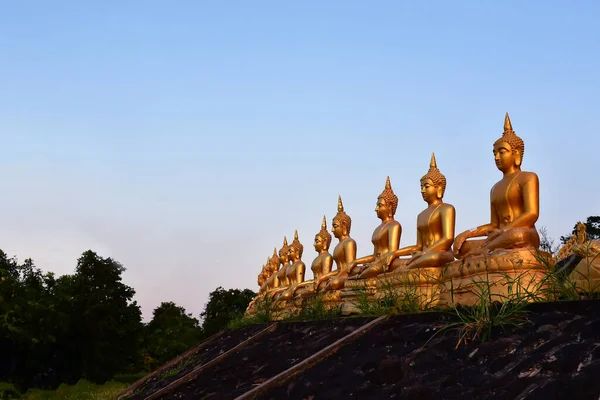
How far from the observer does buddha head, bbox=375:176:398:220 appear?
385 inches

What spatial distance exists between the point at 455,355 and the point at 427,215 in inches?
156

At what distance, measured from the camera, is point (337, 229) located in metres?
11.8

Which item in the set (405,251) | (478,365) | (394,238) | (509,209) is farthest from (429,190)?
(478,365)

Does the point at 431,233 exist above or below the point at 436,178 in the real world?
below

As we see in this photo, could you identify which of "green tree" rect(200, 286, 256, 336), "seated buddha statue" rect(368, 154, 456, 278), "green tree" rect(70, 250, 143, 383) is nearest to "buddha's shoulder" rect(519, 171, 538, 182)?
"seated buddha statue" rect(368, 154, 456, 278)

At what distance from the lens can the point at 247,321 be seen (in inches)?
456

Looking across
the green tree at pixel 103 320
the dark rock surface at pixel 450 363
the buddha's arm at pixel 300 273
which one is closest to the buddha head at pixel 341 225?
the buddha's arm at pixel 300 273

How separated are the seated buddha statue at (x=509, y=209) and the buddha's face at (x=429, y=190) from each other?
4.35 ft

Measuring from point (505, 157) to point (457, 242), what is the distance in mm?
998

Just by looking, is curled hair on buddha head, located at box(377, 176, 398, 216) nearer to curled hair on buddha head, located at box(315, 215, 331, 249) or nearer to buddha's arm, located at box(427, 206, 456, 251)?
buddha's arm, located at box(427, 206, 456, 251)

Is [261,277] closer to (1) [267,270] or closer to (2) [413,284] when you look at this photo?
(1) [267,270]

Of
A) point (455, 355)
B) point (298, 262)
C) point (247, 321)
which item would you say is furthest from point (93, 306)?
point (455, 355)

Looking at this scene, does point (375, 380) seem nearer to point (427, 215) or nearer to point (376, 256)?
point (427, 215)

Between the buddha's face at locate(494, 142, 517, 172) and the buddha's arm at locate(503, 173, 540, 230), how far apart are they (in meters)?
0.29
